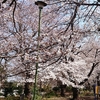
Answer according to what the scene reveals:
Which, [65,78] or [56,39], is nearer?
[56,39]

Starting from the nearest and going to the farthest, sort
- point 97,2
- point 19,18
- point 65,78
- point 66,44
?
point 97,2, point 66,44, point 19,18, point 65,78

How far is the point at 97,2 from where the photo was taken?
579cm

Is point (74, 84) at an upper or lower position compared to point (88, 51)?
lower

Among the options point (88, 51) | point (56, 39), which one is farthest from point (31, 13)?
point (88, 51)

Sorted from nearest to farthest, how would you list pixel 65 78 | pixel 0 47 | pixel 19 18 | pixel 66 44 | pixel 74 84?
1. pixel 66 44
2. pixel 0 47
3. pixel 19 18
4. pixel 65 78
5. pixel 74 84

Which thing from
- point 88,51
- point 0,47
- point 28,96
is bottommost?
point 28,96

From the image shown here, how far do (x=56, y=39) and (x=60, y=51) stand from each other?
45cm

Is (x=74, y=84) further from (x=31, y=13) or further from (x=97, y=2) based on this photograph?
(x=97, y=2)

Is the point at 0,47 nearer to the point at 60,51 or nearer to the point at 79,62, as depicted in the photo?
the point at 60,51

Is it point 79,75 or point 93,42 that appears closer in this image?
point 79,75

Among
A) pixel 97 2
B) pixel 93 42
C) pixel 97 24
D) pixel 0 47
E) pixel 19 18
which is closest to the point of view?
pixel 97 2

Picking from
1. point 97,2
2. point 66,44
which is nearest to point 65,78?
point 66,44

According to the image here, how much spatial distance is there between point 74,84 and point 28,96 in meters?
4.19

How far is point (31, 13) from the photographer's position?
49.4 feet
